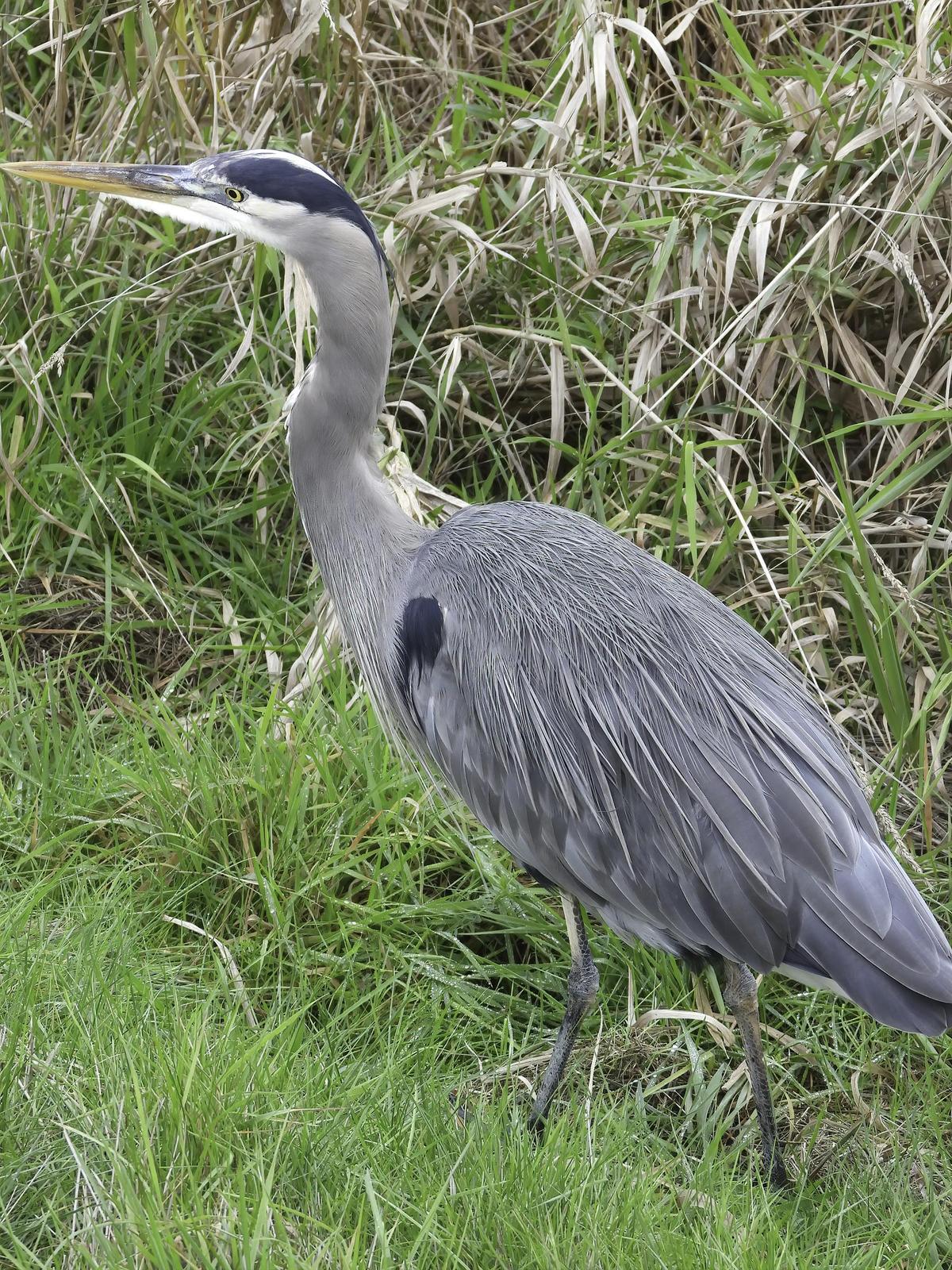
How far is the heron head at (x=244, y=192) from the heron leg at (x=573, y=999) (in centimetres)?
145

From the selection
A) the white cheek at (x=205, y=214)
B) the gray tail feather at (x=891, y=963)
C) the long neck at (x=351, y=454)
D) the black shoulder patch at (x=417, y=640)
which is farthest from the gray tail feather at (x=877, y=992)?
the white cheek at (x=205, y=214)

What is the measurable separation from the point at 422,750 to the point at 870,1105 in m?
1.18

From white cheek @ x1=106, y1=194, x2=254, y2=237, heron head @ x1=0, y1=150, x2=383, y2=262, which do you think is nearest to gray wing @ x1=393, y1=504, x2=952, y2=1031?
heron head @ x1=0, y1=150, x2=383, y2=262

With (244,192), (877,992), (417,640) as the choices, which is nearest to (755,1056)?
(877,992)

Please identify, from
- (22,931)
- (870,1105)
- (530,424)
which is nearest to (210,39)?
(530,424)

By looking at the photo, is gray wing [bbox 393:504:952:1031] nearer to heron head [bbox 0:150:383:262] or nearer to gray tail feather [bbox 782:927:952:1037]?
gray tail feather [bbox 782:927:952:1037]

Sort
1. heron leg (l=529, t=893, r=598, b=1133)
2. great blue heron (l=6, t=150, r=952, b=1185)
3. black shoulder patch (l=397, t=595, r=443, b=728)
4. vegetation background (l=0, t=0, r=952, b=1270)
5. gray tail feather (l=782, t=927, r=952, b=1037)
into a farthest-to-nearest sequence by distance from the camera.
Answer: black shoulder patch (l=397, t=595, r=443, b=728)
heron leg (l=529, t=893, r=598, b=1133)
great blue heron (l=6, t=150, r=952, b=1185)
gray tail feather (l=782, t=927, r=952, b=1037)
vegetation background (l=0, t=0, r=952, b=1270)

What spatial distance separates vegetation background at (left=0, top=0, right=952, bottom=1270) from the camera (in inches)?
95.1

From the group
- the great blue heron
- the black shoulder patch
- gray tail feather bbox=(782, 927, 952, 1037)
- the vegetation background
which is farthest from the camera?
the black shoulder patch

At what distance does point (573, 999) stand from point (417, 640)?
80 centimetres

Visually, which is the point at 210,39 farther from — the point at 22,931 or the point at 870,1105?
the point at 870,1105

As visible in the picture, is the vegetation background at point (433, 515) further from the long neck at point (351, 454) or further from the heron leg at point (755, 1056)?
the long neck at point (351, 454)

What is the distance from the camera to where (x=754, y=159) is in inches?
162

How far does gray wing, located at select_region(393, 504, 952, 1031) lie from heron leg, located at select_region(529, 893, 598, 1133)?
0.10 metres
